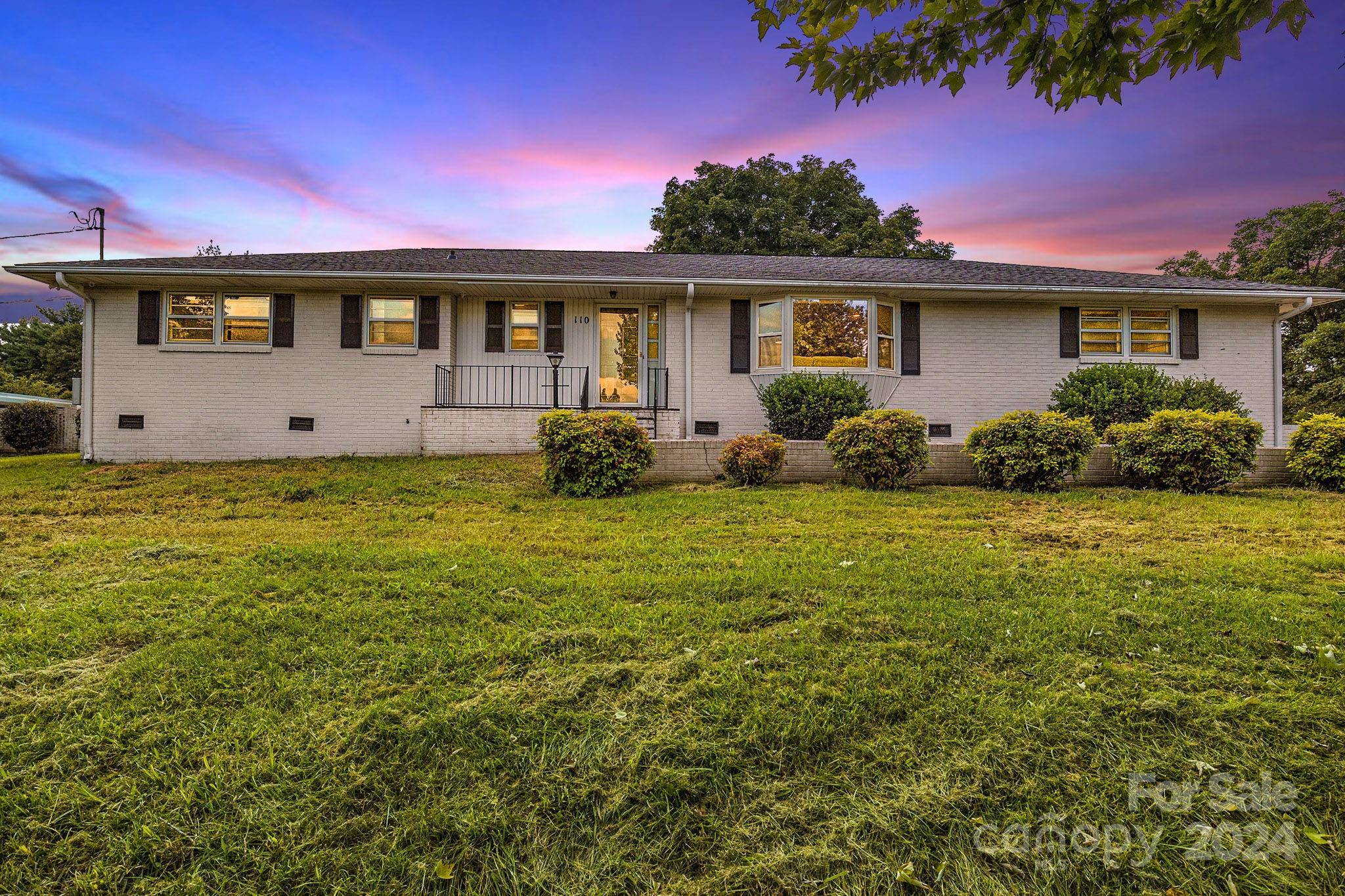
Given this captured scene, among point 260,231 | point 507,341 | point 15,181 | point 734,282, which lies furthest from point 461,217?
point 15,181

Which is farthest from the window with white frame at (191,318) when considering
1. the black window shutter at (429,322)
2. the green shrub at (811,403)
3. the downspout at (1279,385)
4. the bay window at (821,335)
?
the downspout at (1279,385)

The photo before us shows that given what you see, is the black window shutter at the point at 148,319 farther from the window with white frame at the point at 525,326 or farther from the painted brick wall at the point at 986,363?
the painted brick wall at the point at 986,363

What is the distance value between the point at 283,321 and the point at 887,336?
11.3 meters

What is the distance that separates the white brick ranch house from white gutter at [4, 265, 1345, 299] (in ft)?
0.13

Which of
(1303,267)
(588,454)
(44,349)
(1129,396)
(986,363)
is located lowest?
(588,454)

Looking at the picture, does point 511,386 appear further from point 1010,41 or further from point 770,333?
point 1010,41

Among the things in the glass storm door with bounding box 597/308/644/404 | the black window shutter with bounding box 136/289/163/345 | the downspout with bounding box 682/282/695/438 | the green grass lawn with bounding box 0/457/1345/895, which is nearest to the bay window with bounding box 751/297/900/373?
the downspout with bounding box 682/282/695/438

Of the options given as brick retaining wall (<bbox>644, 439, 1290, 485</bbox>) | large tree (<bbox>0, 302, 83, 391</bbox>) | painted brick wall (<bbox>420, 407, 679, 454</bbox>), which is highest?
large tree (<bbox>0, 302, 83, 391</bbox>)

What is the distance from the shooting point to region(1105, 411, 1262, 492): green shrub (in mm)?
6465

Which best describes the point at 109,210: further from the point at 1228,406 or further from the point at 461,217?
the point at 1228,406

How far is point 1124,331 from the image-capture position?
36.0ft

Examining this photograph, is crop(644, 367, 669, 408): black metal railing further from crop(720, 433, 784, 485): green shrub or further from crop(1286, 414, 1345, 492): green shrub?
crop(1286, 414, 1345, 492): green shrub

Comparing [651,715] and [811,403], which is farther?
[811,403]

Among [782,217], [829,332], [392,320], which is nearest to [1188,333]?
[829,332]
